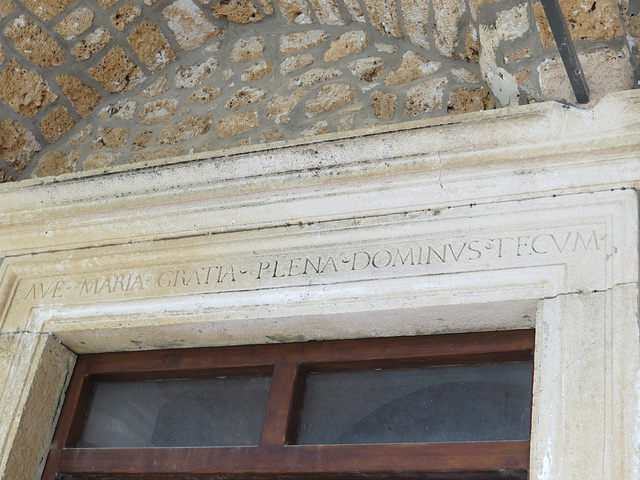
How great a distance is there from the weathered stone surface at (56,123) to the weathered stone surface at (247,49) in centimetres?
71

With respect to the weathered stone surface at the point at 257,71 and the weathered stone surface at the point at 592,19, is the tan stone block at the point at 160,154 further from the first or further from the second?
the weathered stone surface at the point at 592,19

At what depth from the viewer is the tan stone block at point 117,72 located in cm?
348

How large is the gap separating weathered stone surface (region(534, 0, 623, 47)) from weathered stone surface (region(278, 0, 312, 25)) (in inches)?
44.9

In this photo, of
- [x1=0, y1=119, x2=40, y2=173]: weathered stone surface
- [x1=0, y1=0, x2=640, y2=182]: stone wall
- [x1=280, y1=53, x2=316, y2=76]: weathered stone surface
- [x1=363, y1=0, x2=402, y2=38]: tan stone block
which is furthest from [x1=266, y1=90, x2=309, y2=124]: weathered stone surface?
[x1=0, y1=119, x2=40, y2=173]: weathered stone surface

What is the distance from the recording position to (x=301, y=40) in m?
3.37

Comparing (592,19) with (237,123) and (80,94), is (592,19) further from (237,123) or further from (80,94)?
(80,94)

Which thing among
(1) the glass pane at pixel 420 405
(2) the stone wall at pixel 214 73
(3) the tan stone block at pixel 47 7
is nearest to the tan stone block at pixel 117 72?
(2) the stone wall at pixel 214 73

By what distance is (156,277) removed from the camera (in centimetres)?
269

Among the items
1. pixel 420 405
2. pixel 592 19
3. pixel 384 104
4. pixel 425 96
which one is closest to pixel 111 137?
pixel 384 104

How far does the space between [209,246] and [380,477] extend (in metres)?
0.89

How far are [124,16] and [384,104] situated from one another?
1154mm

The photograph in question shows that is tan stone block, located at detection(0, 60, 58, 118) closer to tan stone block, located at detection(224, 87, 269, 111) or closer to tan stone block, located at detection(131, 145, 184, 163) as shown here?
tan stone block, located at detection(131, 145, 184, 163)

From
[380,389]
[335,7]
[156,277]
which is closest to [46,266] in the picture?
[156,277]

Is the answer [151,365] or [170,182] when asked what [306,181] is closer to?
[170,182]
